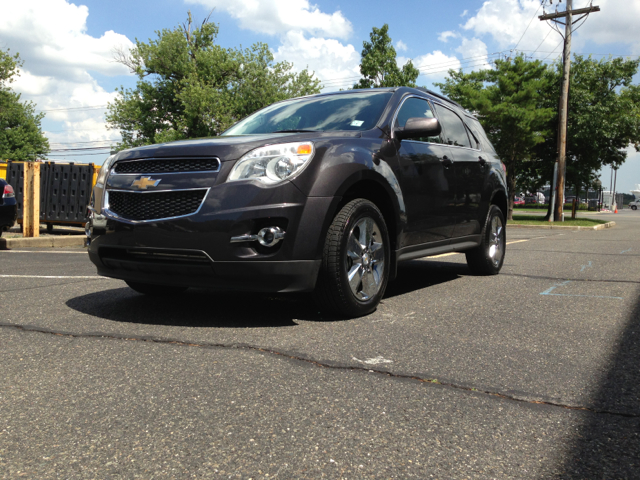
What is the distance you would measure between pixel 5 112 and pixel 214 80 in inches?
856

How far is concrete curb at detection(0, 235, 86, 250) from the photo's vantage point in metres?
10.4

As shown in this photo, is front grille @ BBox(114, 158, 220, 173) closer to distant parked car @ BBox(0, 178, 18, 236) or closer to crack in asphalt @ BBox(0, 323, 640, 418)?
crack in asphalt @ BBox(0, 323, 640, 418)

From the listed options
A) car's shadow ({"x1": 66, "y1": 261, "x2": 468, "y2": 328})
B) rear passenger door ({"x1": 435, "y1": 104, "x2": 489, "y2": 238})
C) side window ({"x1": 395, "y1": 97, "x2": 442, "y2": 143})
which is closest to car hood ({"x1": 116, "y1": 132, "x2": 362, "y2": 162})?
side window ({"x1": 395, "y1": 97, "x2": 442, "y2": 143})

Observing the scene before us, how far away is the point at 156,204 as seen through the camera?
153 inches

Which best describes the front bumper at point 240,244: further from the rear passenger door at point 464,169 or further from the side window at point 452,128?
the side window at point 452,128

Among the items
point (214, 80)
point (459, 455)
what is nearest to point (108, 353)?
point (459, 455)

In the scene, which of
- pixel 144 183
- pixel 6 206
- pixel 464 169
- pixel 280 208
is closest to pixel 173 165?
pixel 144 183

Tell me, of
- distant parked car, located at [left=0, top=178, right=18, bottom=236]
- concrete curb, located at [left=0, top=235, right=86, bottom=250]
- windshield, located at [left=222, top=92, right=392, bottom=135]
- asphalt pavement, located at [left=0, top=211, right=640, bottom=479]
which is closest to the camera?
asphalt pavement, located at [left=0, top=211, right=640, bottom=479]

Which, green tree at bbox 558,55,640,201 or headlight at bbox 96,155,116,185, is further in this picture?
green tree at bbox 558,55,640,201

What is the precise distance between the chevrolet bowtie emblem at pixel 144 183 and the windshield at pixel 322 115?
4.26 feet

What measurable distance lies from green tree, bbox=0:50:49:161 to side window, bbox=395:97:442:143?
59.2 metres

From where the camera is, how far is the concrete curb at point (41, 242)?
409 inches

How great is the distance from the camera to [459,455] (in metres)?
2.02

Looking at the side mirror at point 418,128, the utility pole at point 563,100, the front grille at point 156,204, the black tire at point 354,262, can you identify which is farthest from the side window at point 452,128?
the utility pole at point 563,100
